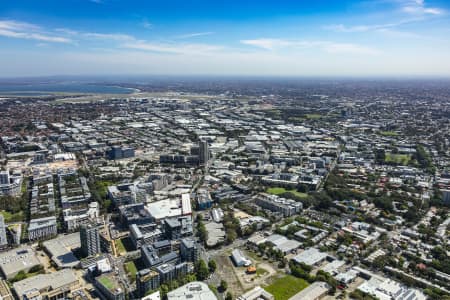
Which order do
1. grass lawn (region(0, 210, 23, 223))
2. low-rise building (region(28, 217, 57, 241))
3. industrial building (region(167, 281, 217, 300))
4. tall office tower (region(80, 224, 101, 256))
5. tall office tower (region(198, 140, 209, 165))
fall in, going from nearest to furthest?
industrial building (region(167, 281, 217, 300)) → tall office tower (region(80, 224, 101, 256)) → low-rise building (region(28, 217, 57, 241)) → grass lawn (region(0, 210, 23, 223)) → tall office tower (region(198, 140, 209, 165))

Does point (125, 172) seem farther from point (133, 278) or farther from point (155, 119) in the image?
point (155, 119)

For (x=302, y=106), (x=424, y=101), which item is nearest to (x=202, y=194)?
(x=302, y=106)

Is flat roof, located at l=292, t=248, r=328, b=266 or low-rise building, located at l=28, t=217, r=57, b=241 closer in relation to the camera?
flat roof, located at l=292, t=248, r=328, b=266

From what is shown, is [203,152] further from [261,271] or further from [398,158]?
[398,158]

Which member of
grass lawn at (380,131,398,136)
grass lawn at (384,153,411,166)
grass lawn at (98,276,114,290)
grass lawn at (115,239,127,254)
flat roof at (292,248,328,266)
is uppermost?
grass lawn at (380,131,398,136)

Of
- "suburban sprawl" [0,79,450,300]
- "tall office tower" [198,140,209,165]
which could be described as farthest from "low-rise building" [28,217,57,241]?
"tall office tower" [198,140,209,165]

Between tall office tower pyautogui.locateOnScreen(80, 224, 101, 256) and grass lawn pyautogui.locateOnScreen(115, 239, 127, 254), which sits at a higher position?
tall office tower pyautogui.locateOnScreen(80, 224, 101, 256)

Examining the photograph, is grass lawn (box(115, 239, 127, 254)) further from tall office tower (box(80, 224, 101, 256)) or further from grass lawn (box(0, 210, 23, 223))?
grass lawn (box(0, 210, 23, 223))
